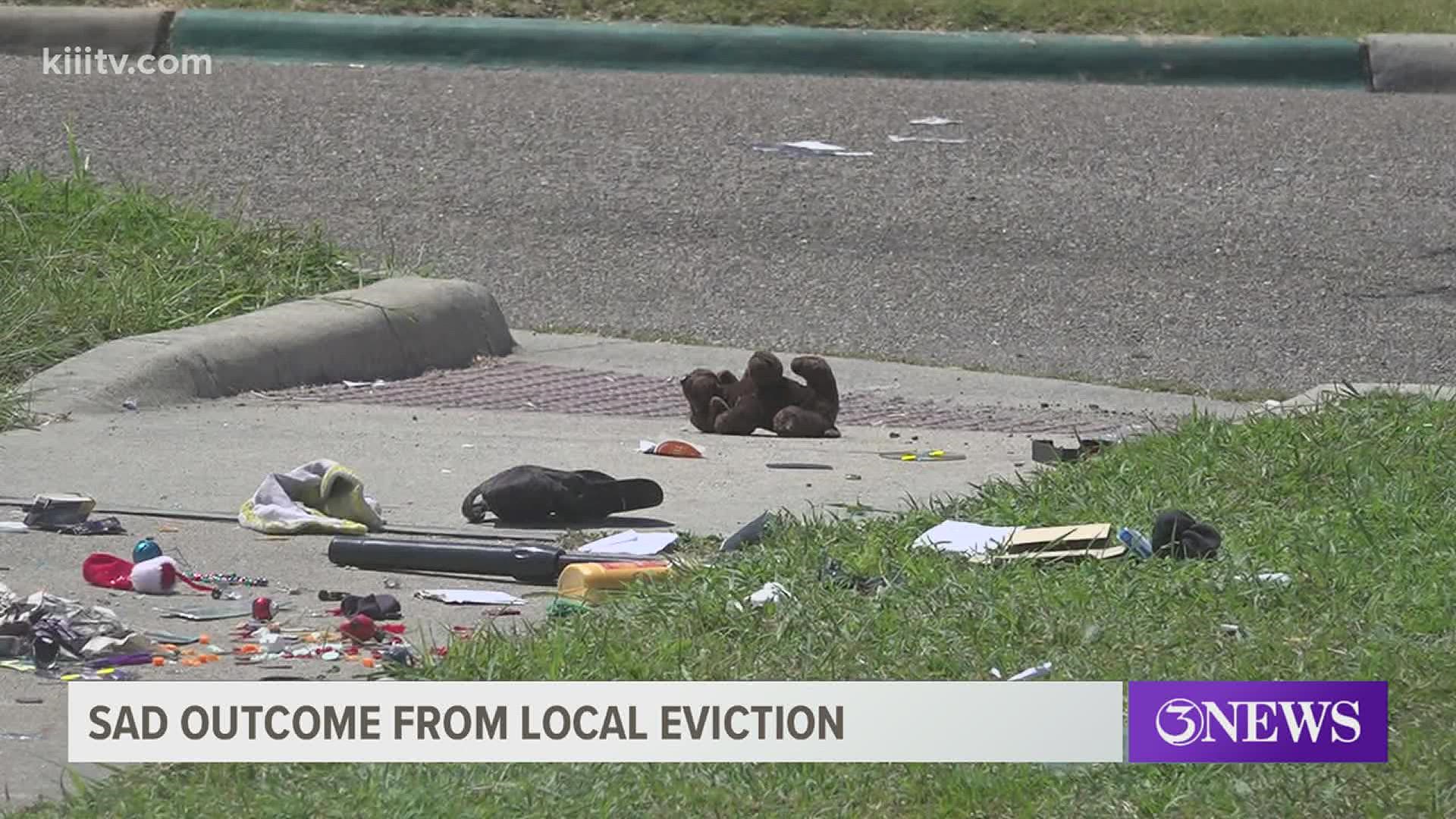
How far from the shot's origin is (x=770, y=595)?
Answer: 4324 millimetres

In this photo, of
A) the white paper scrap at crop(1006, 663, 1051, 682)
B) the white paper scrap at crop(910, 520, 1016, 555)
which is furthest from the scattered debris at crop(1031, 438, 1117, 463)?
the white paper scrap at crop(1006, 663, 1051, 682)

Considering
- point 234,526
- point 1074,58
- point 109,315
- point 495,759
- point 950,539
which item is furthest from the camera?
point 1074,58

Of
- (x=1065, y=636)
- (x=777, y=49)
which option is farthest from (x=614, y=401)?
(x=777, y=49)

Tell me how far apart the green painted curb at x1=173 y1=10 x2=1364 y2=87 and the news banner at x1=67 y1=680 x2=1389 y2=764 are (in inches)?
293

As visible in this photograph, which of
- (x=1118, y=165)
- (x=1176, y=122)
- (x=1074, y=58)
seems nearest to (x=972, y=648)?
(x=1118, y=165)

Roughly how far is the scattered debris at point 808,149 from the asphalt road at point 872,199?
0.06m

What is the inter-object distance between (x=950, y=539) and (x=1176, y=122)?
5561 mm

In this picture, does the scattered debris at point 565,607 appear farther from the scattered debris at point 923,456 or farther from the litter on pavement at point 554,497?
the scattered debris at point 923,456

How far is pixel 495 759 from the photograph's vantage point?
3.50 metres

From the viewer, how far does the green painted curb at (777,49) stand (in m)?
10.8

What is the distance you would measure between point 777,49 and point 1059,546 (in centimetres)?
658

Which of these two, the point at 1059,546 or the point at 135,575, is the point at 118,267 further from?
the point at 1059,546

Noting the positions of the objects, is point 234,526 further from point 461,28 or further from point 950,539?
point 461,28

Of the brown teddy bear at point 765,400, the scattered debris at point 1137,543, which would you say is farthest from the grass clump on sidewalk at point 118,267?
the scattered debris at point 1137,543
